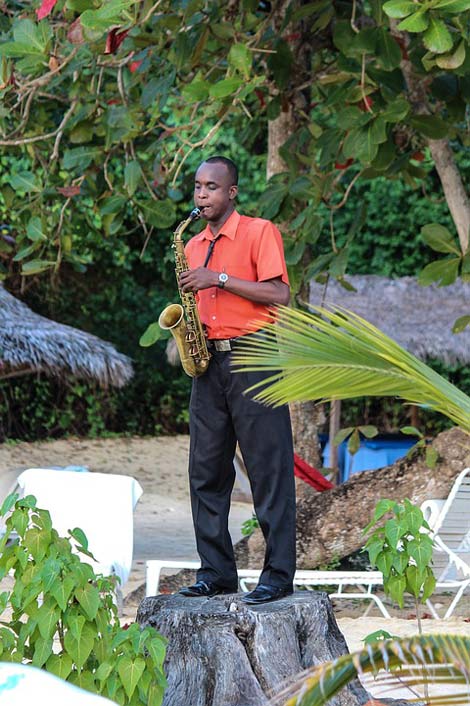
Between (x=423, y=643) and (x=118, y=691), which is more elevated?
(x=423, y=643)

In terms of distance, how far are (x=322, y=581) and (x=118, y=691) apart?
2.74 metres

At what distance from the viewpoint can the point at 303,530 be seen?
21.1ft

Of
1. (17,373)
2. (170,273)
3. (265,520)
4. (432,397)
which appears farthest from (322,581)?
(170,273)

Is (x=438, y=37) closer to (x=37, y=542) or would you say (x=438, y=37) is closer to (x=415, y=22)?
(x=415, y=22)

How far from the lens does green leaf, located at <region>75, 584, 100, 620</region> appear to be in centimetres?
309

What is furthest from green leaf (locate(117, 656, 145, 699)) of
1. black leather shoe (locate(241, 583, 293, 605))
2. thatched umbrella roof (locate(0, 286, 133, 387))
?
thatched umbrella roof (locate(0, 286, 133, 387))

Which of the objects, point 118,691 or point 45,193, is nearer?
point 118,691

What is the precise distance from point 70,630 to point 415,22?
229cm

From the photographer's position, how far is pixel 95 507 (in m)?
6.18

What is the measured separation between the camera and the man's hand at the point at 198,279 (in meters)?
3.47

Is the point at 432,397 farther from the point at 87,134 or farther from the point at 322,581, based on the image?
the point at 87,134

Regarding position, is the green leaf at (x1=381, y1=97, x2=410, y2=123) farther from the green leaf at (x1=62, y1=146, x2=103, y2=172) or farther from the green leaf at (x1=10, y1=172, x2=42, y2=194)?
the green leaf at (x1=10, y1=172, x2=42, y2=194)

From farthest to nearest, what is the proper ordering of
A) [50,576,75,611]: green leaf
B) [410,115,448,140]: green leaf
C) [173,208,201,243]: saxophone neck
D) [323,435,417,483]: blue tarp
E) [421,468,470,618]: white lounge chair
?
[323,435,417,483]: blue tarp
[421,468,470,618]: white lounge chair
[410,115,448,140]: green leaf
[173,208,201,243]: saxophone neck
[50,576,75,611]: green leaf

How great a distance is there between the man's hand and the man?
66 mm
